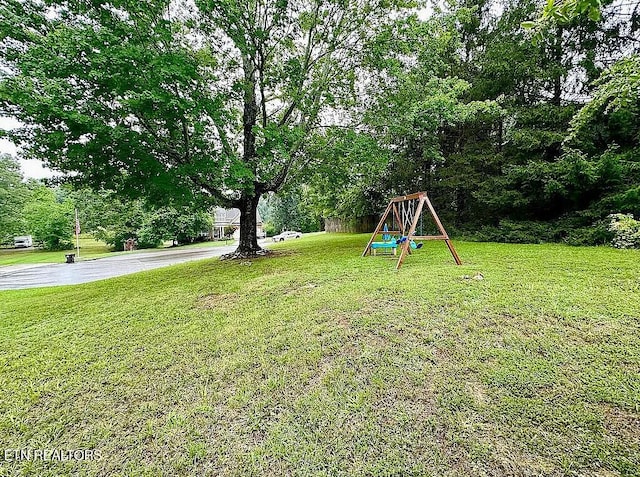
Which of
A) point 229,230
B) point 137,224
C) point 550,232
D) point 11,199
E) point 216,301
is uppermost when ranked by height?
point 11,199

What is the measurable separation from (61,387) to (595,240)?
34.0 ft

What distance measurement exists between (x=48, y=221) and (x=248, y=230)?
26.2m

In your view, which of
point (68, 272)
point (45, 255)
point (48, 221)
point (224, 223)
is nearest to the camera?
point (68, 272)

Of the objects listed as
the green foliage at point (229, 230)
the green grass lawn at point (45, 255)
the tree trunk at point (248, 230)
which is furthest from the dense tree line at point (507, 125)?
the green foliage at point (229, 230)

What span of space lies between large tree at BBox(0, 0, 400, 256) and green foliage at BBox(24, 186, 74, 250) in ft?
83.0

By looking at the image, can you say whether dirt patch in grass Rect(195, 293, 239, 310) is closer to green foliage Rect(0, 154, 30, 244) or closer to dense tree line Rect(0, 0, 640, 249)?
dense tree line Rect(0, 0, 640, 249)

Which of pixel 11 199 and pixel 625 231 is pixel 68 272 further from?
pixel 11 199

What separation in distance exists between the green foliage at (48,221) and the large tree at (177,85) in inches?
996

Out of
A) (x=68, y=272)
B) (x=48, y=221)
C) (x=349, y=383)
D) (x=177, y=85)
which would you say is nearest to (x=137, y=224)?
(x=48, y=221)

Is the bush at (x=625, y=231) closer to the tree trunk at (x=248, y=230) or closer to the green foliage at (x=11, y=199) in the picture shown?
the tree trunk at (x=248, y=230)

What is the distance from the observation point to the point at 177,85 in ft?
18.3

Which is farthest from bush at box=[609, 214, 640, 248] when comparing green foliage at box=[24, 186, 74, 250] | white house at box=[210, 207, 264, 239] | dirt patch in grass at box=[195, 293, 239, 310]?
white house at box=[210, 207, 264, 239]

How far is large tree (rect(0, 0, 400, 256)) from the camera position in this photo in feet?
15.8

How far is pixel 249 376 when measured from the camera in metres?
2.54
